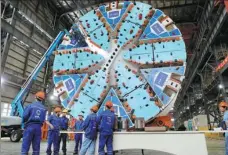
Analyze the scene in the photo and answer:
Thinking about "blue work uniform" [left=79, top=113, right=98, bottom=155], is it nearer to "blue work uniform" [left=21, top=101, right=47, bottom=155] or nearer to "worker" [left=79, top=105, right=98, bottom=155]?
"worker" [left=79, top=105, right=98, bottom=155]

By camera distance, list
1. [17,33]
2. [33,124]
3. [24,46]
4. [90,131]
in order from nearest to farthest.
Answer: [33,124] < [90,131] < [17,33] < [24,46]

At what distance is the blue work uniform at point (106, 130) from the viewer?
372 cm

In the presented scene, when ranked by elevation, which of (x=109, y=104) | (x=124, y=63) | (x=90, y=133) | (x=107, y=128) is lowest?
(x=90, y=133)

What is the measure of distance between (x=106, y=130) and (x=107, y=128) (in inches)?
1.7

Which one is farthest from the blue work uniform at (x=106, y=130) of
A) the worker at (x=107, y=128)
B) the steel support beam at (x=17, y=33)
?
the steel support beam at (x=17, y=33)

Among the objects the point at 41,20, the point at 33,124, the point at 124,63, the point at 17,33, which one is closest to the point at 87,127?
the point at 33,124

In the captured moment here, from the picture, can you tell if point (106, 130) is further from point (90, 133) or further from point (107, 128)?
point (90, 133)

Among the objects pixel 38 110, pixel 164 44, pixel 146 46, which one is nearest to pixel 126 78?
pixel 146 46

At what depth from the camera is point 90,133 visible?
4.07 m

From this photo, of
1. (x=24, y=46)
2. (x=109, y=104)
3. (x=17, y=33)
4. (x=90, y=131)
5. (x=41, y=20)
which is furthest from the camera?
(x=41, y=20)

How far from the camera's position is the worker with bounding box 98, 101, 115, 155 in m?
3.72

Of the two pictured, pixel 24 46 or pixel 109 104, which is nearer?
pixel 109 104

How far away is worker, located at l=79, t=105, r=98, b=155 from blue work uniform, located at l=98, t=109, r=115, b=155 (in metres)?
0.20

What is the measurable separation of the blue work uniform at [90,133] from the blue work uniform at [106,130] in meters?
0.20
